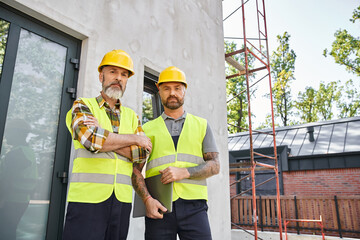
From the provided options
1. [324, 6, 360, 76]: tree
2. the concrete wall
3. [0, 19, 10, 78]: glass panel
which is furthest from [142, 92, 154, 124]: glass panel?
[324, 6, 360, 76]: tree

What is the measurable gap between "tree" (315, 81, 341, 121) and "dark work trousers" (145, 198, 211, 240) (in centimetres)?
2592

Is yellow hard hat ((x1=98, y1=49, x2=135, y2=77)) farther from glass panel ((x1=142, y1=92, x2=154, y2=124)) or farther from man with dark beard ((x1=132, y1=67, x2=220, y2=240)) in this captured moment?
glass panel ((x1=142, y1=92, x2=154, y2=124))

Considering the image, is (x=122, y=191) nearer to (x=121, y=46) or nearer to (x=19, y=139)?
(x=19, y=139)

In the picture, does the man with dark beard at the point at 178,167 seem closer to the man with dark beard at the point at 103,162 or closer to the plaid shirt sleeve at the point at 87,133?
the man with dark beard at the point at 103,162

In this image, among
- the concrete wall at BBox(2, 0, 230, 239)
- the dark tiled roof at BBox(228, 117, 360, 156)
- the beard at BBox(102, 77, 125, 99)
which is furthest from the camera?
the dark tiled roof at BBox(228, 117, 360, 156)

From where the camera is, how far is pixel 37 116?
119 inches

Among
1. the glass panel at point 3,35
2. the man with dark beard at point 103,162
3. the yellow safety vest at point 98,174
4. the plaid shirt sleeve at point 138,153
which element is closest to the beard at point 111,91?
the man with dark beard at point 103,162

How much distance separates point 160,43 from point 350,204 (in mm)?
10261

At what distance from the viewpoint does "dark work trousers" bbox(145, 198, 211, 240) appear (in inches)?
87.1

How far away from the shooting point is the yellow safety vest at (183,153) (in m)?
2.35

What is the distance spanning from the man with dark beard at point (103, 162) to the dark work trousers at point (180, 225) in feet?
0.84

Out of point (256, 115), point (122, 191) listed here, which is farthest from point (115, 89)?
point (256, 115)

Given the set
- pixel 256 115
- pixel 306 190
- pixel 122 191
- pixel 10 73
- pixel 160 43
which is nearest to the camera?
pixel 122 191

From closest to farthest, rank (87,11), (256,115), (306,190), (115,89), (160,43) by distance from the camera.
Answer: (115,89), (87,11), (160,43), (306,190), (256,115)
